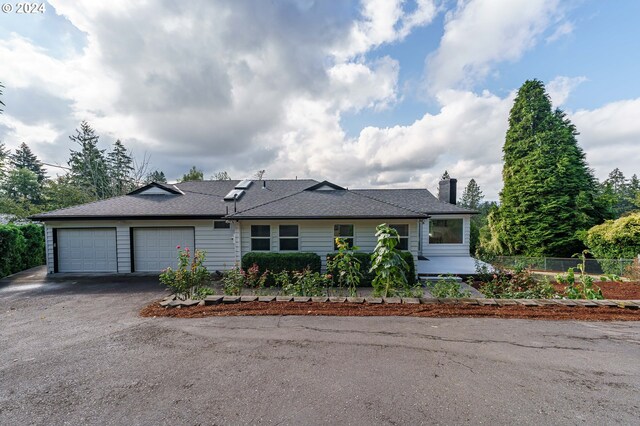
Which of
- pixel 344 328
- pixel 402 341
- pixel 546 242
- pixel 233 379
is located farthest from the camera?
pixel 546 242

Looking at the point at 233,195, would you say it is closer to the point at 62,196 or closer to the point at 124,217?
the point at 124,217

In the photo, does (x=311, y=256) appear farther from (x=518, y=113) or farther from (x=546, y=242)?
(x=518, y=113)

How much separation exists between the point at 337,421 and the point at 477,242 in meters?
18.1

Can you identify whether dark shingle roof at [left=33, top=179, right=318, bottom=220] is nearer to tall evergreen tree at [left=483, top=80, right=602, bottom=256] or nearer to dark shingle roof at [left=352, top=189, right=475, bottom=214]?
dark shingle roof at [left=352, top=189, right=475, bottom=214]

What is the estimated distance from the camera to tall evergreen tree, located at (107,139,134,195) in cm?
2650

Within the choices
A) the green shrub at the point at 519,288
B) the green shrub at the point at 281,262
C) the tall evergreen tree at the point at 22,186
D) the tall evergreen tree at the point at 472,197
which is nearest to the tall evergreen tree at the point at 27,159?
the tall evergreen tree at the point at 22,186

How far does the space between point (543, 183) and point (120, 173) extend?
4019 cm

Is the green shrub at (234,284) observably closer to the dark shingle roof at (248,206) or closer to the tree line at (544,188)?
the dark shingle roof at (248,206)

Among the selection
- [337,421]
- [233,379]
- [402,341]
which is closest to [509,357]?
[402,341]

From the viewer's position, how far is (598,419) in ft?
7.16

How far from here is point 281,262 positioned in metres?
8.66

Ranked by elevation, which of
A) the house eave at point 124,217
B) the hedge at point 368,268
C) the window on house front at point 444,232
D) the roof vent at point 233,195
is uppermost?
the roof vent at point 233,195

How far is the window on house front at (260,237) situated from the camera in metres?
9.45

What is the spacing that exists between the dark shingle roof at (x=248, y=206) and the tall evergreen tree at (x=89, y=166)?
62.5 ft
